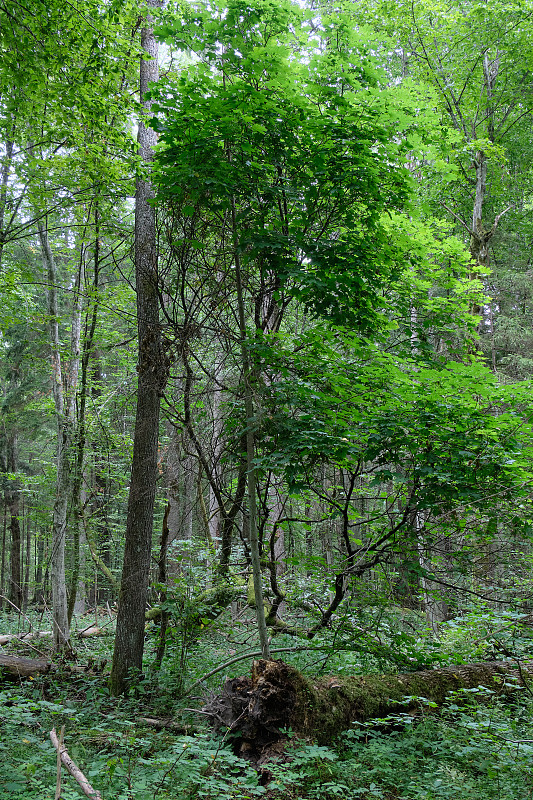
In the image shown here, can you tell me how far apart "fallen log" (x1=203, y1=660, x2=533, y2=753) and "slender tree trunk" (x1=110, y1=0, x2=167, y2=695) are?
2.15 metres

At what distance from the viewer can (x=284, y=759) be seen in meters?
3.71

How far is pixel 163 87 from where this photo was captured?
500 cm

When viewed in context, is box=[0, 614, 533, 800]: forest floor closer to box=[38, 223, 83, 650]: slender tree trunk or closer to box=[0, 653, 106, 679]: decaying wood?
box=[0, 653, 106, 679]: decaying wood

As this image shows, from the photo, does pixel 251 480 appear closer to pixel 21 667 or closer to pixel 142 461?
pixel 142 461

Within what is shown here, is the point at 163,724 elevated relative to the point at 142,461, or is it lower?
lower

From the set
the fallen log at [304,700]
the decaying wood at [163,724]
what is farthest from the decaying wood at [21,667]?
the fallen log at [304,700]

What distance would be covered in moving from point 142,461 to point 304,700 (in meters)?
3.53

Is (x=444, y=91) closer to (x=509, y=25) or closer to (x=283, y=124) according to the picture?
(x=509, y=25)

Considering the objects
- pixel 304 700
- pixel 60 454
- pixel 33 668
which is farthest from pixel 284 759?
pixel 60 454

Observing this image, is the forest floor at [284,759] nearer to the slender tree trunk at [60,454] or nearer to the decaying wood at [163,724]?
the decaying wood at [163,724]

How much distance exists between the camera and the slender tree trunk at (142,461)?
6.27 metres

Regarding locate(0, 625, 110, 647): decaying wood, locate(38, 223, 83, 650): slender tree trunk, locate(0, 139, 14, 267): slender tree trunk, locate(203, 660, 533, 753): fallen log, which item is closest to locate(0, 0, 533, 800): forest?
locate(203, 660, 533, 753): fallen log

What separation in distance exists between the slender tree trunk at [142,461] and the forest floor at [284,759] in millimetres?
907

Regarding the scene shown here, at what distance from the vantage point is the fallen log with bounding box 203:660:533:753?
4.02 metres
